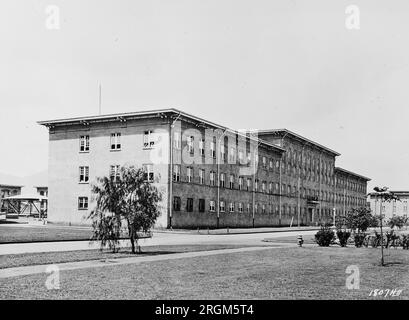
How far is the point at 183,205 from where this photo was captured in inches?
1813

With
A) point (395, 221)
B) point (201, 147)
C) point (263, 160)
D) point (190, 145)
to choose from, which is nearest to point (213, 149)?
point (201, 147)

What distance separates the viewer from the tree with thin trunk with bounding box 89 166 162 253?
60.8 ft

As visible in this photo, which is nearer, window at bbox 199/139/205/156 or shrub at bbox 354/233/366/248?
shrub at bbox 354/233/366/248

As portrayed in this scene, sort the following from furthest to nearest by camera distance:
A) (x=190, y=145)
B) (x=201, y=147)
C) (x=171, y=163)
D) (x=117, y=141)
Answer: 1. (x=201, y=147)
2. (x=190, y=145)
3. (x=117, y=141)
4. (x=171, y=163)

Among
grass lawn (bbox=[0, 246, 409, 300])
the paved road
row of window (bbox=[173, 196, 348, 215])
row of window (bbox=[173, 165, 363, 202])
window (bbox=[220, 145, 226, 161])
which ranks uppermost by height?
window (bbox=[220, 145, 226, 161])

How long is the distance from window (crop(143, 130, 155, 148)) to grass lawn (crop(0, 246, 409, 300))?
2920 centimetres

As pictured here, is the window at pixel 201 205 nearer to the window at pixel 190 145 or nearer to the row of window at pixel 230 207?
the row of window at pixel 230 207

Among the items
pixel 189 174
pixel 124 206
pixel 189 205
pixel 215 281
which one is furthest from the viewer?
pixel 189 174

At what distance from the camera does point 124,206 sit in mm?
18828

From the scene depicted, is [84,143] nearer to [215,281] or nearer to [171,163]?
[171,163]

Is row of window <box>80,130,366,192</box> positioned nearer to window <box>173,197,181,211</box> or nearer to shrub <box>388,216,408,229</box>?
window <box>173,197,181,211</box>

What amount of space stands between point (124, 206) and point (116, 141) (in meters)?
28.7

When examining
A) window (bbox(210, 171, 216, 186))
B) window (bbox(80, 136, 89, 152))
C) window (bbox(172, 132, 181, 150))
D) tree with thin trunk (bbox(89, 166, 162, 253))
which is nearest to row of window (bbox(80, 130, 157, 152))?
window (bbox(80, 136, 89, 152))
